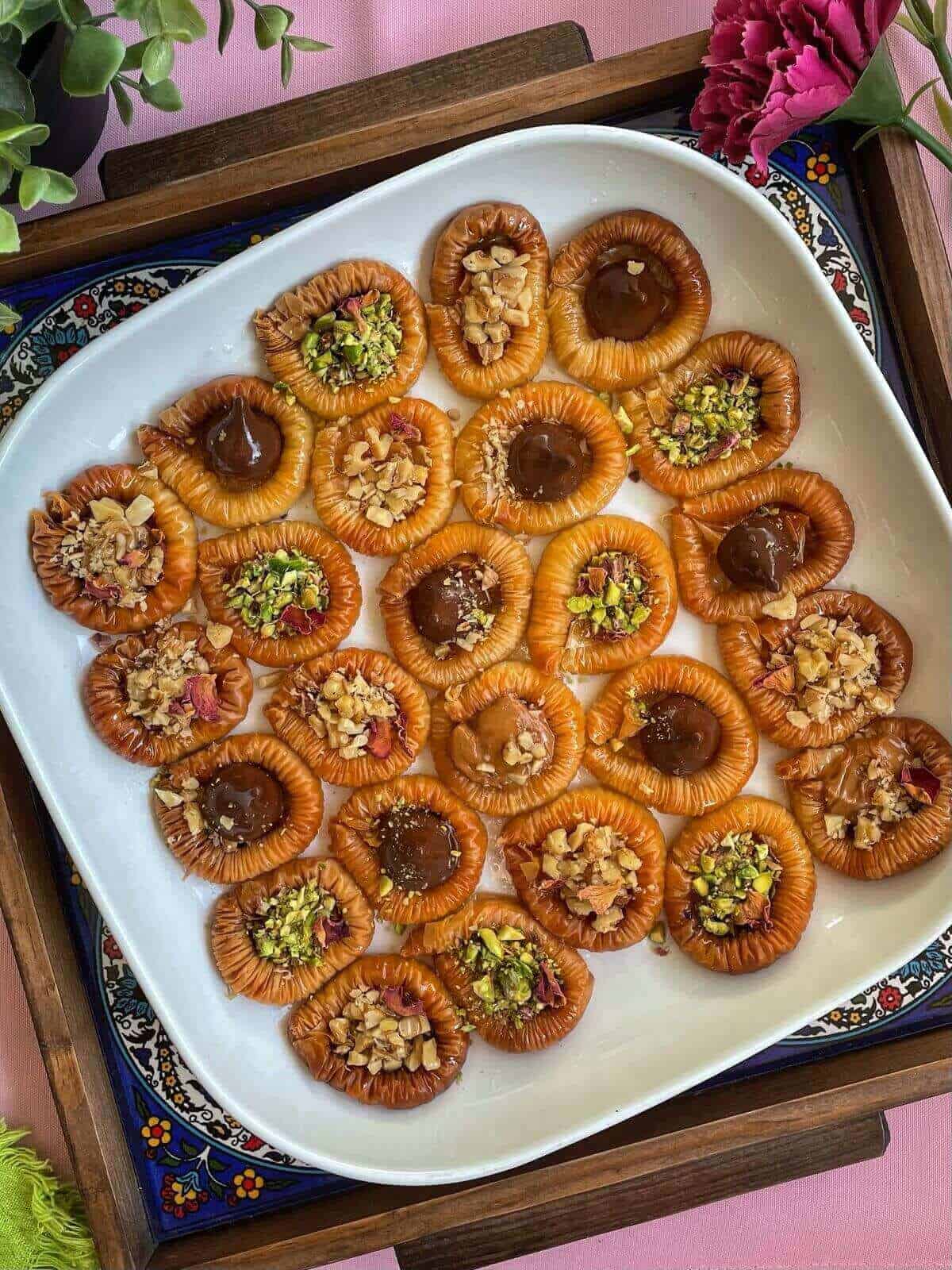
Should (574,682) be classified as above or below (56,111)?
below

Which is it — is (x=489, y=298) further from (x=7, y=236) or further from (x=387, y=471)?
(x=7, y=236)

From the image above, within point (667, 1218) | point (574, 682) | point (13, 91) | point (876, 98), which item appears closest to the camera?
point (13, 91)

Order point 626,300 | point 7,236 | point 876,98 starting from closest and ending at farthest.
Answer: point 7,236 < point 876,98 < point 626,300

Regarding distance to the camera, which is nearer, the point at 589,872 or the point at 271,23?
the point at 271,23

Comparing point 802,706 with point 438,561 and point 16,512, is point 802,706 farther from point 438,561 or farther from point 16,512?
point 16,512

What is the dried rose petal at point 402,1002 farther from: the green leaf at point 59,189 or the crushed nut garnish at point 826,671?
the green leaf at point 59,189

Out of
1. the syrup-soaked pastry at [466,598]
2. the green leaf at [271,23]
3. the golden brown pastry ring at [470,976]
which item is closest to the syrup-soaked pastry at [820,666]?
the syrup-soaked pastry at [466,598]

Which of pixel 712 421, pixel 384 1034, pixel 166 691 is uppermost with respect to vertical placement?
pixel 712 421

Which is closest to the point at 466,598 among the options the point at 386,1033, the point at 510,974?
the point at 510,974
